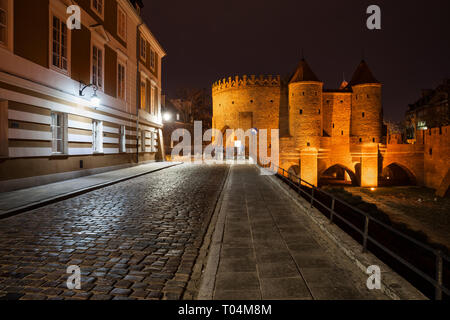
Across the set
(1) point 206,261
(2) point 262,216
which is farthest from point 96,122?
(1) point 206,261

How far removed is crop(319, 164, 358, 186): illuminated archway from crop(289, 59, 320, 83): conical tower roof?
1256 cm

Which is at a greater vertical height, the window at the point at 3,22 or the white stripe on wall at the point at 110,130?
the window at the point at 3,22

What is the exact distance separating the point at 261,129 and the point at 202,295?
139ft

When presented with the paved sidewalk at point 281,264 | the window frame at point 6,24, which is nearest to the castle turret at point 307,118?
the paved sidewalk at point 281,264

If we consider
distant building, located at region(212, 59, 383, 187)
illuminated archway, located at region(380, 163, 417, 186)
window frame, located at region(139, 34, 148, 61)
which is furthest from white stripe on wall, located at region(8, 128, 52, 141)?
illuminated archway, located at region(380, 163, 417, 186)

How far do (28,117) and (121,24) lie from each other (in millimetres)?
10808

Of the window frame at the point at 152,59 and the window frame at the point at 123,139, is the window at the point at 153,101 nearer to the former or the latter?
the window frame at the point at 152,59

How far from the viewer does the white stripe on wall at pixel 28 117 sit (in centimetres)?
953

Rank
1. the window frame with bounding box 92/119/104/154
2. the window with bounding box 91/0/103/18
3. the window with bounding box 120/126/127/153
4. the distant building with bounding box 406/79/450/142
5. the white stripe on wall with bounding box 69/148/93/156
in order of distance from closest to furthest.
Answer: the white stripe on wall with bounding box 69/148/93/156 < the window with bounding box 91/0/103/18 < the window frame with bounding box 92/119/104/154 < the window with bounding box 120/126/127/153 < the distant building with bounding box 406/79/450/142

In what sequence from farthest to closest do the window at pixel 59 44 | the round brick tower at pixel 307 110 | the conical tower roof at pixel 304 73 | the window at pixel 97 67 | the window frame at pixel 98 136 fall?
the conical tower roof at pixel 304 73, the round brick tower at pixel 307 110, the window frame at pixel 98 136, the window at pixel 97 67, the window at pixel 59 44

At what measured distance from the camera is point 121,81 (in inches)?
717

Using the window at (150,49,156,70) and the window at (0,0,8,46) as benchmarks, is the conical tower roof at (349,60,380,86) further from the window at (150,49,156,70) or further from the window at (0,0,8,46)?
the window at (0,0,8,46)

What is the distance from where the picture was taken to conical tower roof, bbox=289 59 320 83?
35375mm

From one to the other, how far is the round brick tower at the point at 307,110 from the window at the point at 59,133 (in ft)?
93.5
